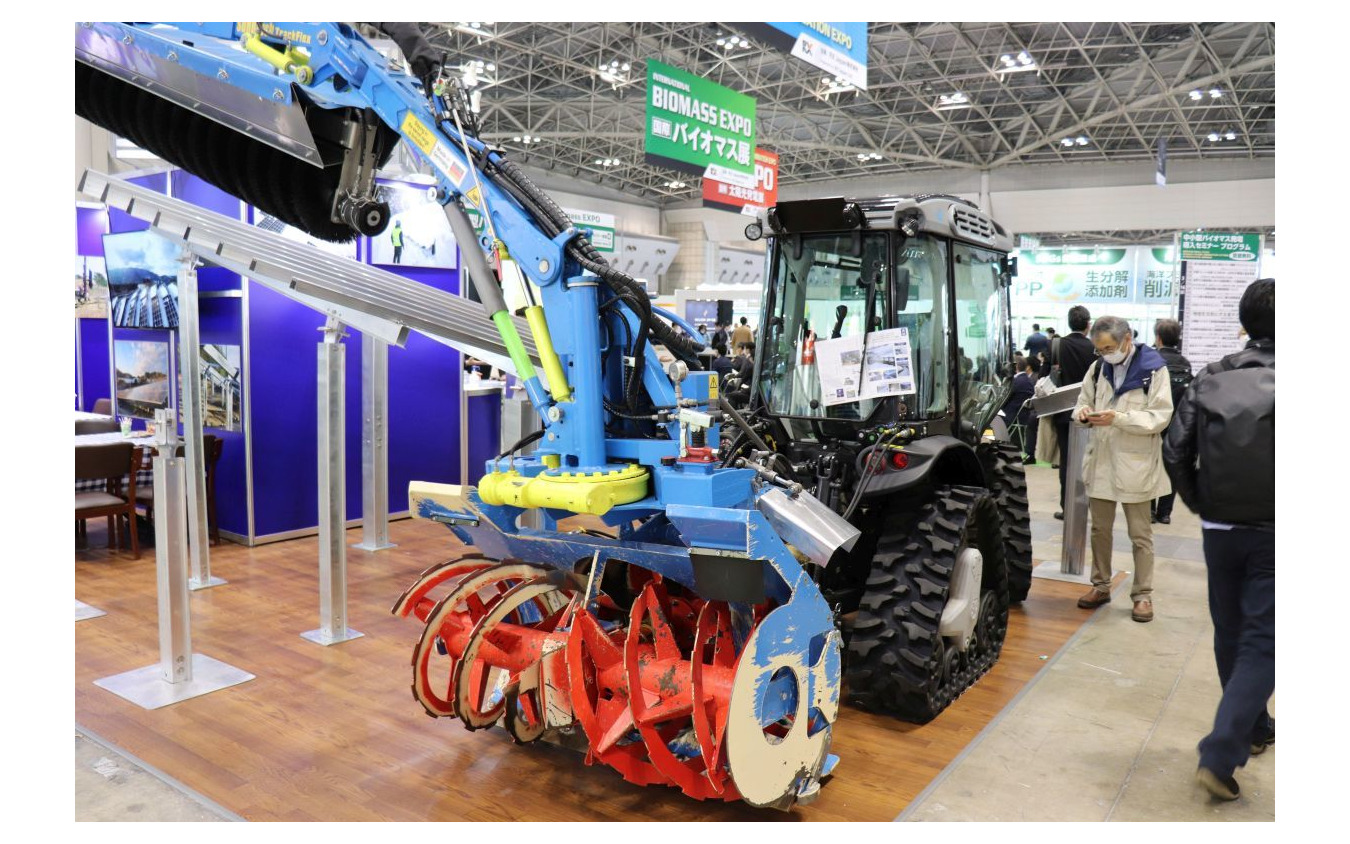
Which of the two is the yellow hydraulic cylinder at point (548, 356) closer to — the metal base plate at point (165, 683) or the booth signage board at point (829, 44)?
the metal base plate at point (165, 683)

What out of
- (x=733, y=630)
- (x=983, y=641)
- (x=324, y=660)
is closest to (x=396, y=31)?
(x=733, y=630)

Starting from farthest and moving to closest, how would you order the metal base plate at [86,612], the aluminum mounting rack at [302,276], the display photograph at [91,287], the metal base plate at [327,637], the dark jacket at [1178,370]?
the display photograph at [91,287] < the dark jacket at [1178,370] < the metal base plate at [86,612] < the metal base plate at [327,637] < the aluminum mounting rack at [302,276]

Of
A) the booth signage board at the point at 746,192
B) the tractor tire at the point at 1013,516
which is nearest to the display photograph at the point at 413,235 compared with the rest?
the booth signage board at the point at 746,192

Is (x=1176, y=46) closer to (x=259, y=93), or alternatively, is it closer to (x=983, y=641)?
(x=983, y=641)

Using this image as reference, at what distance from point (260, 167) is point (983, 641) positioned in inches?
131

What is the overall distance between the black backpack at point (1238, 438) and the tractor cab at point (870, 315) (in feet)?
3.55

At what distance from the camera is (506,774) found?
118 inches

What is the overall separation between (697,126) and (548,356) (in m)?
5.24

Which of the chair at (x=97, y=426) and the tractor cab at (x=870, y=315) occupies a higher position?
the tractor cab at (x=870, y=315)

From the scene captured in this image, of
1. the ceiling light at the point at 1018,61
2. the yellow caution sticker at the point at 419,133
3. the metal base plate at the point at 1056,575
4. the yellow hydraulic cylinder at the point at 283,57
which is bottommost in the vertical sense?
the metal base plate at the point at 1056,575

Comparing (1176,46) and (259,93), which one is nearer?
(259,93)

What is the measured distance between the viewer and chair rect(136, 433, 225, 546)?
606cm

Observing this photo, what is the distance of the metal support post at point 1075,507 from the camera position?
17.7 ft

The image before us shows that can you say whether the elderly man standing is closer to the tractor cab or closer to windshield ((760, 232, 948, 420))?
the tractor cab
